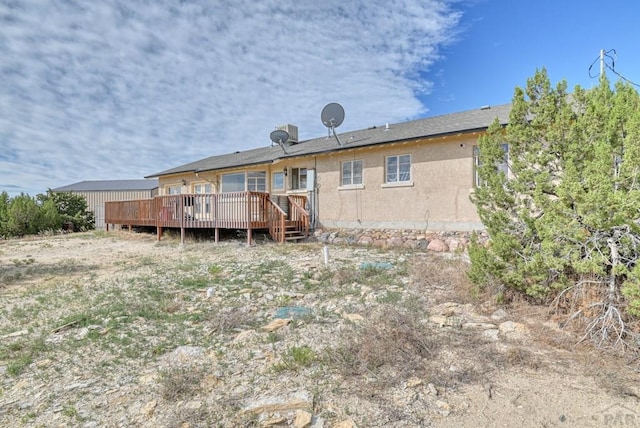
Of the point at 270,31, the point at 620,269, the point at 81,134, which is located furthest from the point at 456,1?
the point at 81,134

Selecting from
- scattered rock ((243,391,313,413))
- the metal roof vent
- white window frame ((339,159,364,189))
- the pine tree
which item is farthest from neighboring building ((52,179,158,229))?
the pine tree

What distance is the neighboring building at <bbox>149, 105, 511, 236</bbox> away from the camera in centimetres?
1015

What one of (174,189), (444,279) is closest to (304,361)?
(444,279)

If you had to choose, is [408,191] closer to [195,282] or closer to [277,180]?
Answer: [277,180]

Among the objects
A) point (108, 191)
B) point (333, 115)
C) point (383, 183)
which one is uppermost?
point (333, 115)

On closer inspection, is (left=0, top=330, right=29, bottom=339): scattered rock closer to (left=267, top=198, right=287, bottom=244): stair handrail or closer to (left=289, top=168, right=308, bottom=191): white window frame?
(left=267, top=198, right=287, bottom=244): stair handrail

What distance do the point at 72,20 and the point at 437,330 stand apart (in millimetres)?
12592

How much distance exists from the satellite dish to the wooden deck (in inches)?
127

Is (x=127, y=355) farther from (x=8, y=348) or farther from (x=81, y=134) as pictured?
(x=81, y=134)

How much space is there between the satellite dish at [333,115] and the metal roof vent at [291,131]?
4.79m

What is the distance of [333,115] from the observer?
46.2ft

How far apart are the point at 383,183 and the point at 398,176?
0.55 m

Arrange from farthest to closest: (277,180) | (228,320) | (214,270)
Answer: (277,180), (214,270), (228,320)

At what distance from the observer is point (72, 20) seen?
10.0m
